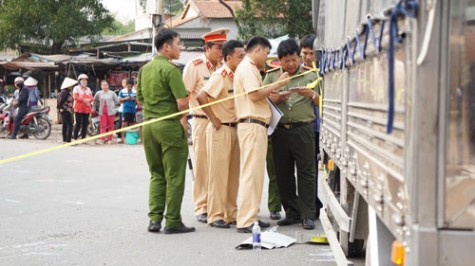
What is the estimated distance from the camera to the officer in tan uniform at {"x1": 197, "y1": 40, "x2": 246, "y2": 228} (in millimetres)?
8133

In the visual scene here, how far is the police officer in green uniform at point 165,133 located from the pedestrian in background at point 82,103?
37.5 ft

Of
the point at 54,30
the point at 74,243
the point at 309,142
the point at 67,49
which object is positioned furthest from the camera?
the point at 67,49

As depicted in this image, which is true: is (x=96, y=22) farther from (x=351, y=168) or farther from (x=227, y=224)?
(x=351, y=168)

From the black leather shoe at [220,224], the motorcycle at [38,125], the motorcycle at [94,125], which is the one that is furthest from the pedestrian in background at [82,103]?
the black leather shoe at [220,224]

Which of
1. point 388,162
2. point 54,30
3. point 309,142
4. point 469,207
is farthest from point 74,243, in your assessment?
point 54,30

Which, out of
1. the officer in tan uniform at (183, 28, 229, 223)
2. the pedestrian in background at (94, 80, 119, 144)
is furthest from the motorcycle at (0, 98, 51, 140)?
the officer in tan uniform at (183, 28, 229, 223)

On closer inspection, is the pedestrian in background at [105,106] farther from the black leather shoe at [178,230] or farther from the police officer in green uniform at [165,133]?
the black leather shoe at [178,230]

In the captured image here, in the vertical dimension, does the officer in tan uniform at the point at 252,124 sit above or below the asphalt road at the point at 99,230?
above

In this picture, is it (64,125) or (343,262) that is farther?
(64,125)

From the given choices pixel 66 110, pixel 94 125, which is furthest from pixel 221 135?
pixel 94 125

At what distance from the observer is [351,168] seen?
4566 millimetres

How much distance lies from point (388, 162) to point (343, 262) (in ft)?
5.38

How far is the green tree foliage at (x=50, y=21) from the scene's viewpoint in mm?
38500

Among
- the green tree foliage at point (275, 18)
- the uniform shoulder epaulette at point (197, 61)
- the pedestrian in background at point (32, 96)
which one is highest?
the green tree foliage at point (275, 18)
